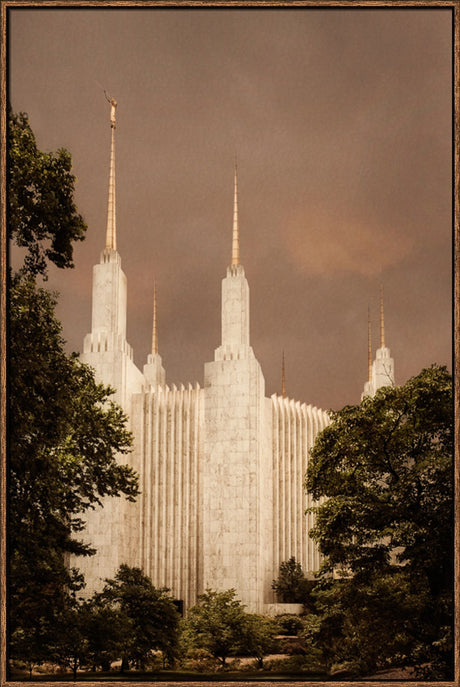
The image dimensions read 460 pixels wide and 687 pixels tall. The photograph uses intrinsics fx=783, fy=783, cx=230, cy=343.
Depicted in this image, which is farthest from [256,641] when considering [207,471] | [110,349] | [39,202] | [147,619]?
[39,202]

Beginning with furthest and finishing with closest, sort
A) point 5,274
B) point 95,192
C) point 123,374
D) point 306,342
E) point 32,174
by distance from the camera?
point 123,374, point 306,342, point 95,192, point 32,174, point 5,274

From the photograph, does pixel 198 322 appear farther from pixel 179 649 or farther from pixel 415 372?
pixel 415 372

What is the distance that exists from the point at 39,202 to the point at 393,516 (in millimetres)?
8080

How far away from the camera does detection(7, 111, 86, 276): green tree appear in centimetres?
1153

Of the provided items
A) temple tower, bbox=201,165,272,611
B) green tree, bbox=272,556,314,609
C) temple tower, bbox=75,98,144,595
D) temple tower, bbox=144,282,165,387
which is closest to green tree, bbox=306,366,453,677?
temple tower, bbox=201,165,272,611

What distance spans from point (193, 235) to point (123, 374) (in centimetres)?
1237

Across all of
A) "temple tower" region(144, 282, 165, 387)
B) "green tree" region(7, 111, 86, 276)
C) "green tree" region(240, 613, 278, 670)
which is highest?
"temple tower" region(144, 282, 165, 387)

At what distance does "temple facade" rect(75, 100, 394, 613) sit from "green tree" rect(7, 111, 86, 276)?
19131 mm

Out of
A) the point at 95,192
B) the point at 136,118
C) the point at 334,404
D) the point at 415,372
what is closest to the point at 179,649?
the point at 334,404

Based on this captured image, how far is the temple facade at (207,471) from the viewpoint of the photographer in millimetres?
31438

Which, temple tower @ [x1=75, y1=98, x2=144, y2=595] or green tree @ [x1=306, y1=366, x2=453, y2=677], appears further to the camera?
temple tower @ [x1=75, y1=98, x2=144, y2=595]

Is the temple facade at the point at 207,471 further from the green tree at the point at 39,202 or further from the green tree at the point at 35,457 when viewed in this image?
the green tree at the point at 39,202

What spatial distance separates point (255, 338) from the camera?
34281 millimetres

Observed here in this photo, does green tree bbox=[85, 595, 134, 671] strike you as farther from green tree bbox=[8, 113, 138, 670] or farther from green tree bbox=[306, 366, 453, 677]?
green tree bbox=[306, 366, 453, 677]
